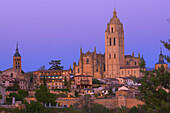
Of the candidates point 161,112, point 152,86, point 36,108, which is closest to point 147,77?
point 152,86

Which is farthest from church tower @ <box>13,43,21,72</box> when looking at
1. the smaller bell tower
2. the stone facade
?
the stone facade

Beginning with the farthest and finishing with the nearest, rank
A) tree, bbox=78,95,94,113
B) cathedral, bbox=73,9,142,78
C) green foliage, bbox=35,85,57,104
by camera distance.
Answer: cathedral, bbox=73,9,142,78 → green foliage, bbox=35,85,57,104 → tree, bbox=78,95,94,113

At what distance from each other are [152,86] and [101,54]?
97.7m

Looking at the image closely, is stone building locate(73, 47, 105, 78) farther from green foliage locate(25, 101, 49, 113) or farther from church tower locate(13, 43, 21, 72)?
green foliage locate(25, 101, 49, 113)

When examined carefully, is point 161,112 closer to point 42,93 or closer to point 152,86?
point 152,86

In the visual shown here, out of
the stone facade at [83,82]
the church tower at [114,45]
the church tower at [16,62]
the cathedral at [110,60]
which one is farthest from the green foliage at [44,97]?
the church tower at [114,45]

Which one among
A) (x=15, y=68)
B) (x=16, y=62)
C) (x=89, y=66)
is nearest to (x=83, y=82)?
(x=15, y=68)

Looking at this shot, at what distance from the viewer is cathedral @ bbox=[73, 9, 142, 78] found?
11638 cm

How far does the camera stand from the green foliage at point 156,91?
23.4 m

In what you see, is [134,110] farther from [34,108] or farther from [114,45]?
[114,45]

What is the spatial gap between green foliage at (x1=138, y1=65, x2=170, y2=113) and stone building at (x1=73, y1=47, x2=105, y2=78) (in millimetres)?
91202

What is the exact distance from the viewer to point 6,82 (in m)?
79.5

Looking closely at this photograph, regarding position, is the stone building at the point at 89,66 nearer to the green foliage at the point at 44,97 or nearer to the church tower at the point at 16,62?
the church tower at the point at 16,62

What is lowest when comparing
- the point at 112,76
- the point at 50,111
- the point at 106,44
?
the point at 50,111
